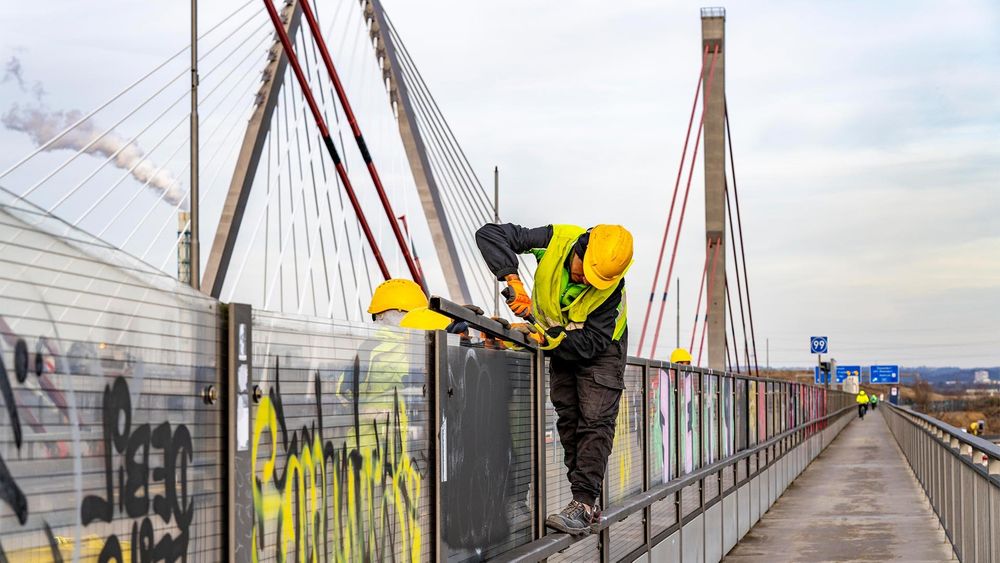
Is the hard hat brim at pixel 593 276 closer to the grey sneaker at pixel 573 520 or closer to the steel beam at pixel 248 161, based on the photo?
the grey sneaker at pixel 573 520

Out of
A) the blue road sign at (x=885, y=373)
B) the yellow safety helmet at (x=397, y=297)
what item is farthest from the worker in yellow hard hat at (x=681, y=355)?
the blue road sign at (x=885, y=373)

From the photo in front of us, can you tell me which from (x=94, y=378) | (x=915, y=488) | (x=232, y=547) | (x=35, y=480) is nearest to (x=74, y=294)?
(x=94, y=378)

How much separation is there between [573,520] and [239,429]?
4.12 meters

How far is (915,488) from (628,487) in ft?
55.0

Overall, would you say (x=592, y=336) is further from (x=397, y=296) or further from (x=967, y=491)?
(x=967, y=491)

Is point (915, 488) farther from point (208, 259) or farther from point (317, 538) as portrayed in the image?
point (317, 538)

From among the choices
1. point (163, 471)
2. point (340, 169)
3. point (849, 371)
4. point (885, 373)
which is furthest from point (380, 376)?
point (885, 373)

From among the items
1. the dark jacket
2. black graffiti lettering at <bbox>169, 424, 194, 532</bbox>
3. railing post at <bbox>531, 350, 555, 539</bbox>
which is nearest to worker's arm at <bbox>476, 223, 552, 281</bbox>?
the dark jacket

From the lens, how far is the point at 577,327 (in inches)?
289

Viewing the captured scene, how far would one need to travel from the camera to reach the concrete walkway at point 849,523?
1485 cm

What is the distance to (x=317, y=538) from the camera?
4145 millimetres

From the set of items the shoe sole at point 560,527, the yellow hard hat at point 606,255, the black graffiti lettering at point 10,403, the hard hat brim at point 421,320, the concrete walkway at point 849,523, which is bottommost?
the concrete walkway at point 849,523

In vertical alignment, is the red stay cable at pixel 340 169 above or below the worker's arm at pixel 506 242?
above

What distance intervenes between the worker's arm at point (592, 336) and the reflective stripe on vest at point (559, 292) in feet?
0.13
